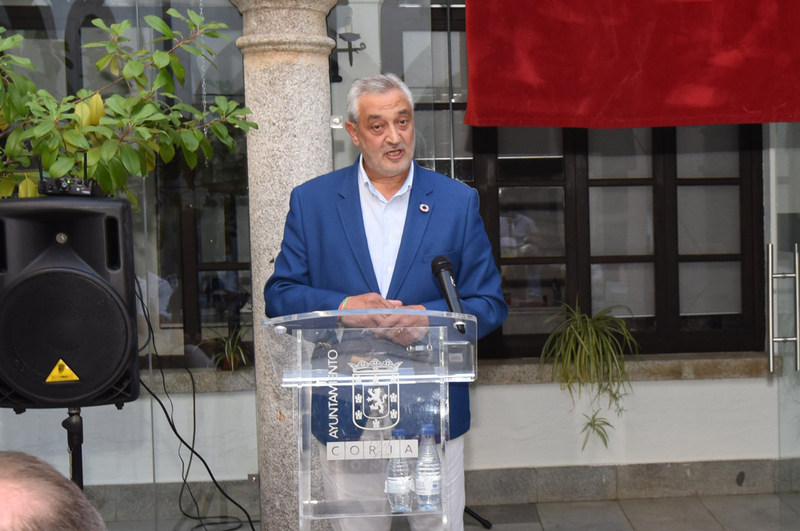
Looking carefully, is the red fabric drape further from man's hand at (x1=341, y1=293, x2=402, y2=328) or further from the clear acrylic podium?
the clear acrylic podium

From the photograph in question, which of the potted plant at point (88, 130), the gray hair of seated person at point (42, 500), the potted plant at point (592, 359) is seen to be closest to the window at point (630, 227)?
the potted plant at point (592, 359)

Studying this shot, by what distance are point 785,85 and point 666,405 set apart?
159 centimetres

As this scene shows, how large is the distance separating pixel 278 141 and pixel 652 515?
7.96 feet

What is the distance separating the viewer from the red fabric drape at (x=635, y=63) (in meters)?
3.52

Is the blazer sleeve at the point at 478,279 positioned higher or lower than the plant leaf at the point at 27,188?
lower

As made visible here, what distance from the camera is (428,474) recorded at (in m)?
1.67

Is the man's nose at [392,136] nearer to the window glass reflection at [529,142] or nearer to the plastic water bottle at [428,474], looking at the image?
the plastic water bottle at [428,474]

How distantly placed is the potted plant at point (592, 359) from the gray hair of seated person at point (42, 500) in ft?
11.2

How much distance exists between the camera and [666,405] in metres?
4.21

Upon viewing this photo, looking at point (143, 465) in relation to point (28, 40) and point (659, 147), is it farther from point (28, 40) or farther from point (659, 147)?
point (659, 147)

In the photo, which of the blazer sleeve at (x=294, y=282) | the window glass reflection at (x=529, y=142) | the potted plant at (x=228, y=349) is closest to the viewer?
the blazer sleeve at (x=294, y=282)

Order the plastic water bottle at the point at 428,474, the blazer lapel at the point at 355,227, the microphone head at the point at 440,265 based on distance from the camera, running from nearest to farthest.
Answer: the plastic water bottle at the point at 428,474 → the microphone head at the point at 440,265 → the blazer lapel at the point at 355,227

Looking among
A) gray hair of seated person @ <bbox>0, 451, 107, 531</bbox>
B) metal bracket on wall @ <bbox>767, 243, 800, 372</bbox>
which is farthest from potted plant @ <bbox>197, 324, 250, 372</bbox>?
gray hair of seated person @ <bbox>0, 451, 107, 531</bbox>

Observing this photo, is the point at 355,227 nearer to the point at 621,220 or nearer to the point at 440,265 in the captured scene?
the point at 440,265
